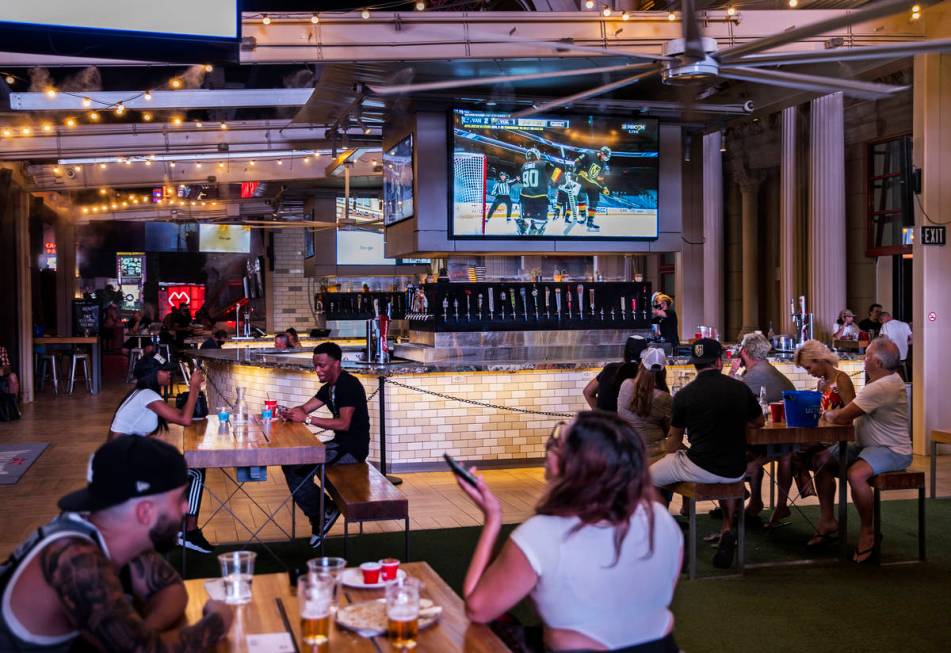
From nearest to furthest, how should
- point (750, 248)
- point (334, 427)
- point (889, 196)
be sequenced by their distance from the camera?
point (334, 427) → point (889, 196) → point (750, 248)

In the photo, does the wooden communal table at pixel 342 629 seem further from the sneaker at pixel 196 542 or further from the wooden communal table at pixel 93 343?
the wooden communal table at pixel 93 343

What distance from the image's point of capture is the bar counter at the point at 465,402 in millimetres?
9406

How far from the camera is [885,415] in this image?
638cm

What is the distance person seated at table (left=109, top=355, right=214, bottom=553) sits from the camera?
615 cm

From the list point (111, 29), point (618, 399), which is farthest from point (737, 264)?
point (111, 29)

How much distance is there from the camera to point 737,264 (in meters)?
22.2

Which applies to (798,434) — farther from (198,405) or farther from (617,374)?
(198,405)

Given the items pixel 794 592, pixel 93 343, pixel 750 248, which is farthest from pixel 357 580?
pixel 750 248

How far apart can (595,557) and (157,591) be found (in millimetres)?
1272

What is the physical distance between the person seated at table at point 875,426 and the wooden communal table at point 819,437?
0.06m

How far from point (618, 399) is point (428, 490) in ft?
7.67

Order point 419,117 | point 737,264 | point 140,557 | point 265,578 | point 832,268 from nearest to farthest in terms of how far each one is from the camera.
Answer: point 140,557, point 265,578, point 419,117, point 832,268, point 737,264

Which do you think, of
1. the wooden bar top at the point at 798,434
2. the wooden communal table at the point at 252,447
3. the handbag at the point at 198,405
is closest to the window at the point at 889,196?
the wooden bar top at the point at 798,434

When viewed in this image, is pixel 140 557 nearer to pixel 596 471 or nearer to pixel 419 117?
pixel 596 471
